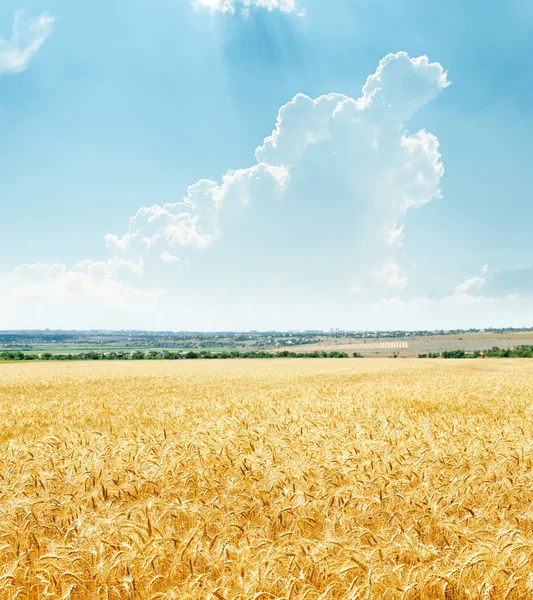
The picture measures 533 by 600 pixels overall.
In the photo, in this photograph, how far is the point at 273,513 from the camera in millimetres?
4035

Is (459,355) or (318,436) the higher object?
(318,436)

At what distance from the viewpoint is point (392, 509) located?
420 cm

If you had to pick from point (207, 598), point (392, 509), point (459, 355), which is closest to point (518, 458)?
point (392, 509)

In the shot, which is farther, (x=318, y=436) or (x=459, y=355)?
(x=459, y=355)

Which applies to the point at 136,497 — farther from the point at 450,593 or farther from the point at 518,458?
the point at 518,458

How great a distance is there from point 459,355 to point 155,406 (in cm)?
→ 8627

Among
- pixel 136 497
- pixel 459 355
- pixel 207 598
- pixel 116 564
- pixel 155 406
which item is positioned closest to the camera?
pixel 207 598

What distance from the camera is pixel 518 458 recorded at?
17.5 ft

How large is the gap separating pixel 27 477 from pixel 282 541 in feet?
10.2

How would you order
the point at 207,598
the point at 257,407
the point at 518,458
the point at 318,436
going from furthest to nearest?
1. the point at 257,407
2. the point at 318,436
3. the point at 518,458
4. the point at 207,598

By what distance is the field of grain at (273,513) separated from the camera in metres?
2.78

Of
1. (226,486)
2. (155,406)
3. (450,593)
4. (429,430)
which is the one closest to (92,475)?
(226,486)

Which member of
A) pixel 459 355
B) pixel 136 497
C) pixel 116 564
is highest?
pixel 116 564

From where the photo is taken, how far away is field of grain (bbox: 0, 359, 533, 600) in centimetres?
278
